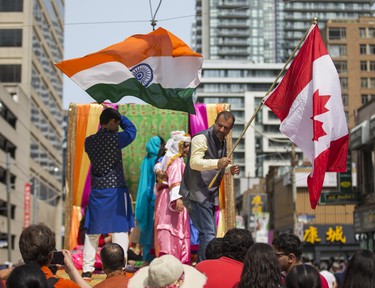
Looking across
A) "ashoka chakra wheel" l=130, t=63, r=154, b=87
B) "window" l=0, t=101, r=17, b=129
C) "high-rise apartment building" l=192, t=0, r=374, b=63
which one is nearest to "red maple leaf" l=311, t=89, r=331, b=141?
"ashoka chakra wheel" l=130, t=63, r=154, b=87

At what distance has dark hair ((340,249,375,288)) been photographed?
18.2ft

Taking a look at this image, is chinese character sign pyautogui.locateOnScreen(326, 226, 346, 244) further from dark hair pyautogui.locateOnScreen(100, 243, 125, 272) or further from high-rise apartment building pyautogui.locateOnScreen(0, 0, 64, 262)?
dark hair pyautogui.locateOnScreen(100, 243, 125, 272)

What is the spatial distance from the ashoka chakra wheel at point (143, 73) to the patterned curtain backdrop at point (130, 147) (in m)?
2.93

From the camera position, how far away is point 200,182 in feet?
32.0

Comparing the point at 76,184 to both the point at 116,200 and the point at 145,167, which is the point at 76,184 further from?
the point at 116,200

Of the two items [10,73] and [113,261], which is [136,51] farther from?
[10,73]

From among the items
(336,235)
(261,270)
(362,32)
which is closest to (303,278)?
(261,270)

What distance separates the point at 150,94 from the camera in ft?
34.9

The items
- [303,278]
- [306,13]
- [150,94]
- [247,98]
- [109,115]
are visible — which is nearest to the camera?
[303,278]

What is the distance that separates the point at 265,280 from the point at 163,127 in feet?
31.3

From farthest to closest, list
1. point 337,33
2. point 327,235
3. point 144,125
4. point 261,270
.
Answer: point 337,33, point 327,235, point 144,125, point 261,270

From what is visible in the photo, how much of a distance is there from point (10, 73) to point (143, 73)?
62722 millimetres

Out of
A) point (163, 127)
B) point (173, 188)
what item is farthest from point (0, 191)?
point (173, 188)

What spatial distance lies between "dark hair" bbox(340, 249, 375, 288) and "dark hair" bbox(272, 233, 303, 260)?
5.39 feet
